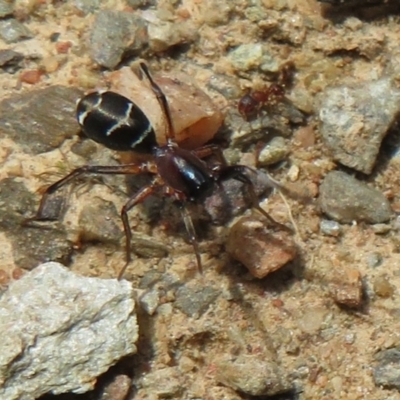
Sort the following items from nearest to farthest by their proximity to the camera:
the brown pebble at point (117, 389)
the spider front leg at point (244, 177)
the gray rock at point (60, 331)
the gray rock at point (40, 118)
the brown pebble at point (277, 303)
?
the gray rock at point (60, 331)
the brown pebble at point (117, 389)
the brown pebble at point (277, 303)
the spider front leg at point (244, 177)
the gray rock at point (40, 118)

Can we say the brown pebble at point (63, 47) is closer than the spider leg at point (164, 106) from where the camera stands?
No

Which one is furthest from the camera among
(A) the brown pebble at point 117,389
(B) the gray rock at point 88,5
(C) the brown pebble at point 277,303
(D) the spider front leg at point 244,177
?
(B) the gray rock at point 88,5

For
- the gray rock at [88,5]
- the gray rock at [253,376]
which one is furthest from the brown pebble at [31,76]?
the gray rock at [253,376]

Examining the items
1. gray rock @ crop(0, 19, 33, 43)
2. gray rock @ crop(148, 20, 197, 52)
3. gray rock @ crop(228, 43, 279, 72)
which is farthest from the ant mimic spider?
gray rock @ crop(0, 19, 33, 43)

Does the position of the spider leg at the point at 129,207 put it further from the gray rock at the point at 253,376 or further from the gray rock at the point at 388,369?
the gray rock at the point at 388,369

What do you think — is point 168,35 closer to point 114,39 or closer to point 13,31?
point 114,39

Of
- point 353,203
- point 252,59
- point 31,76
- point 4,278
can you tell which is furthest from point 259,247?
point 31,76

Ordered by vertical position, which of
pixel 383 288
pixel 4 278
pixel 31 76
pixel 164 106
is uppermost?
pixel 164 106

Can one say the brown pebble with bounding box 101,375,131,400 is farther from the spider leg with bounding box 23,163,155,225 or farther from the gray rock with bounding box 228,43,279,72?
the gray rock with bounding box 228,43,279,72
